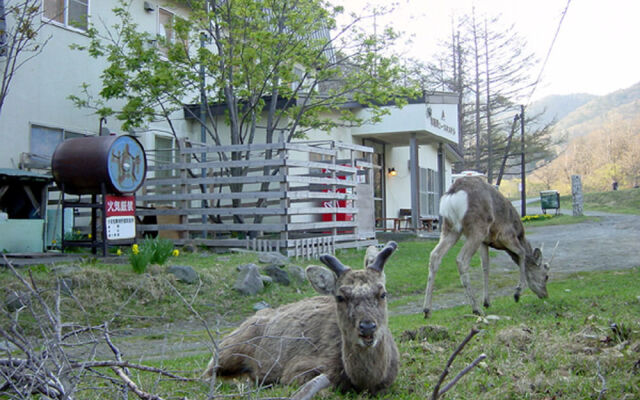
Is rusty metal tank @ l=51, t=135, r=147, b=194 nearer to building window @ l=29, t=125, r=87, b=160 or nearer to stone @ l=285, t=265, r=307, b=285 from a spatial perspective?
building window @ l=29, t=125, r=87, b=160

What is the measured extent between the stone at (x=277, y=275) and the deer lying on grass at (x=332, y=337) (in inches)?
196

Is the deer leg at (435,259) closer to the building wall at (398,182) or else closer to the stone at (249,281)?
the stone at (249,281)

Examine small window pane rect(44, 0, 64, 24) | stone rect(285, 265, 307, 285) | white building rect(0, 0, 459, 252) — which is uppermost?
small window pane rect(44, 0, 64, 24)

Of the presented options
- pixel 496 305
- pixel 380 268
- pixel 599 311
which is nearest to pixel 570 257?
pixel 496 305

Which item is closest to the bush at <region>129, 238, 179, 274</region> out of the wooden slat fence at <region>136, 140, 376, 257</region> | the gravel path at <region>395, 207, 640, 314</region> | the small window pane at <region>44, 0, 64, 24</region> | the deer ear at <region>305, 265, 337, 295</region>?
the wooden slat fence at <region>136, 140, 376, 257</region>

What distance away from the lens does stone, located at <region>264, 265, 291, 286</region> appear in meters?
10.1

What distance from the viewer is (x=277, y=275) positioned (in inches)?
399

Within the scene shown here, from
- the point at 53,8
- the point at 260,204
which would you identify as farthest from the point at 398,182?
the point at 53,8

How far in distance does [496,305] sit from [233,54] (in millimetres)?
9835

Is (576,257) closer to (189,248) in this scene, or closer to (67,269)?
(189,248)

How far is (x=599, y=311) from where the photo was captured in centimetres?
667

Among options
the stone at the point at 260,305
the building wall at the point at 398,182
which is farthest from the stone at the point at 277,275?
the building wall at the point at 398,182

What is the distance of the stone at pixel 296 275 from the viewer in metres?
10.3

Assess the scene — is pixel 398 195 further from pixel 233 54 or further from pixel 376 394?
pixel 376 394
